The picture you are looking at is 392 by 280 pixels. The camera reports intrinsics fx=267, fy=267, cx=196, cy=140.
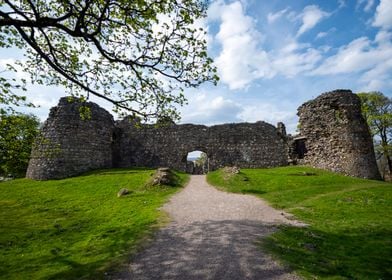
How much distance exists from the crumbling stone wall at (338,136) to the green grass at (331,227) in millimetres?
4556

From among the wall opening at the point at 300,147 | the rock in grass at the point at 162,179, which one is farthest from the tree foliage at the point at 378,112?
the rock in grass at the point at 162,179

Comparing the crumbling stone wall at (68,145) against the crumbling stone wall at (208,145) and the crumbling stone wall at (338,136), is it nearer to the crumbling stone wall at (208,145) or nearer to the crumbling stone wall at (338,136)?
the crumbling stone wall at (208,145)

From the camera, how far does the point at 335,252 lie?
315 inches

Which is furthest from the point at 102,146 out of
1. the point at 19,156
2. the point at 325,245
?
the point at 325,245

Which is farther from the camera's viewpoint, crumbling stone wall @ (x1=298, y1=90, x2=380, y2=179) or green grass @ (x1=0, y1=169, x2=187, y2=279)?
crumbling stone wall @ (x1=298, y1=90, x2=380, y2=179)

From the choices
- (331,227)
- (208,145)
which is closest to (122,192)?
(331,227)

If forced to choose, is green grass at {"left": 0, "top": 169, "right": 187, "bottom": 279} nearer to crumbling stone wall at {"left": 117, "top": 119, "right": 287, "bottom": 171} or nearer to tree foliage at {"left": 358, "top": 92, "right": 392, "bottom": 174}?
crumbling stone wall at {"left": 117, "top": 119, "right": 287, "bottom": 171}

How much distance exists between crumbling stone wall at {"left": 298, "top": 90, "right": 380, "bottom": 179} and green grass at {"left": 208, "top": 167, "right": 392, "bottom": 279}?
4556mm

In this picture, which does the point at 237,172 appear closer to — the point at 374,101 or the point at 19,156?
the point at 19,156

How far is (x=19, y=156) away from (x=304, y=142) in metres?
26.2

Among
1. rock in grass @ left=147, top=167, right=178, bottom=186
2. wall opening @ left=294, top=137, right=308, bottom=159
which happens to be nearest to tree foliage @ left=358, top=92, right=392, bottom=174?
wall opening @ left=294, top=137, right=308, bottom=159

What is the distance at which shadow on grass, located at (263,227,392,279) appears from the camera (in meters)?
6.77

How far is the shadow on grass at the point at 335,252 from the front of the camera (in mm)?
6770

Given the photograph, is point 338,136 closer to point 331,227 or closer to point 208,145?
point 208,145
